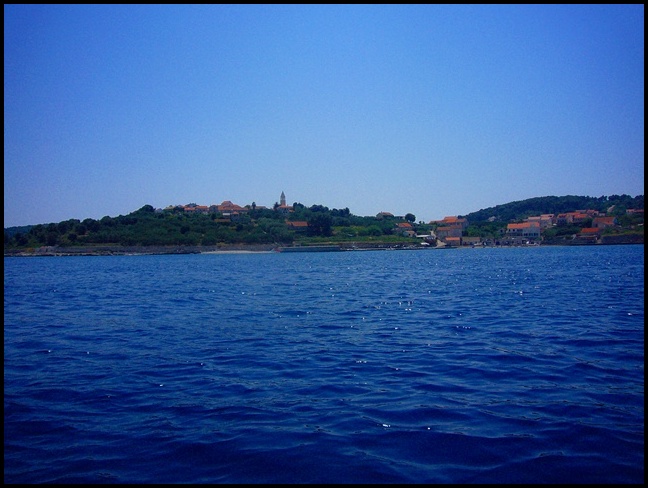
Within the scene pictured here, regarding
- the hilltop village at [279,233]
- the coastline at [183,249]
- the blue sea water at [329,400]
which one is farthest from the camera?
the hilltop village at [279,233]

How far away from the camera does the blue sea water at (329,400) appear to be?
6.09 metres

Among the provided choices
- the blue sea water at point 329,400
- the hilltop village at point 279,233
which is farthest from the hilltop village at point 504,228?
the blue sea water at point 329,400

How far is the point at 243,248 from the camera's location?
424 feet

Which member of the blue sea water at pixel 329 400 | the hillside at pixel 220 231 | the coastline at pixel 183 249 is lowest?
the blue sea water at pixel 329 400

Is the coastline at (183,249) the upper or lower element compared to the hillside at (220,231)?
lower

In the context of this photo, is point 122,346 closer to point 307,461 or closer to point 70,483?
point 70,483

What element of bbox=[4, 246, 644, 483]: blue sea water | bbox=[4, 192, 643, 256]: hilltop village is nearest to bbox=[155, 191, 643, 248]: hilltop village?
bbox=[4, 192, 643, 256]: hilltop village

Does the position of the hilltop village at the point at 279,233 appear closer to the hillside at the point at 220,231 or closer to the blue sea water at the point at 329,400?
the hillside at the point at 220,231

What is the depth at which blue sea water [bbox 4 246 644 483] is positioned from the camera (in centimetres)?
609

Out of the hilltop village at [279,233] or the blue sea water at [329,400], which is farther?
the hilltop village at [279,233]

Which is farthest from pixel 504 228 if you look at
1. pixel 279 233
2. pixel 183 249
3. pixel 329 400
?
pixel 329 400

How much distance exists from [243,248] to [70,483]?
409ft

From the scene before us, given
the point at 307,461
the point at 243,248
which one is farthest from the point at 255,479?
the point at 243,248

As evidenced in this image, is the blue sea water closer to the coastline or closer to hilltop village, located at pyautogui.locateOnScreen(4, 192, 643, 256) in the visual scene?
the coastline
